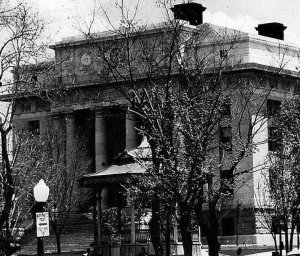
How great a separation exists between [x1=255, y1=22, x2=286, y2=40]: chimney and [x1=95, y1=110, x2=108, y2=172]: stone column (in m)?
17.2

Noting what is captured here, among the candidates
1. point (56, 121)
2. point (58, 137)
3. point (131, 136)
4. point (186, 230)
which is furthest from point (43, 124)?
point (186, 230)

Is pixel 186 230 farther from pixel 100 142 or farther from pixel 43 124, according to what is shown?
pixel 43 124

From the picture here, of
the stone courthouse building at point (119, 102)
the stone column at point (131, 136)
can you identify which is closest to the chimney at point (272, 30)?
the stone courthouse building at point (119, 102)

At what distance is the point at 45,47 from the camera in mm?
41250

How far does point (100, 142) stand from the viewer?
115 m

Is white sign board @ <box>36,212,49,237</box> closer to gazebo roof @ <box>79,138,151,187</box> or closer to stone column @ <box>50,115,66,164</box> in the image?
gazebo roof @ <box>79,138,151,187</box>

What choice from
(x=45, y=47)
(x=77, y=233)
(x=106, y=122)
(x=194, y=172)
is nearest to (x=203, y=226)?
(x=194, y=172)

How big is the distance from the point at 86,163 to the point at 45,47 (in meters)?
65.7

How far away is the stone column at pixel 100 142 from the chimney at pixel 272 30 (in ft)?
56.3

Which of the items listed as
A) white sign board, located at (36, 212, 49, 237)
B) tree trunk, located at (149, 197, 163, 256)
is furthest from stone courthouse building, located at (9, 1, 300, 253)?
white sign board, located at (36, 212, 49, 237)

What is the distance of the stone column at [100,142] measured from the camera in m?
113

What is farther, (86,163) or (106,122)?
(106,122)

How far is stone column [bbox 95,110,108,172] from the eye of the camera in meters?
113

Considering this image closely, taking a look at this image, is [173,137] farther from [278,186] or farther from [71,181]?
[71,181]
